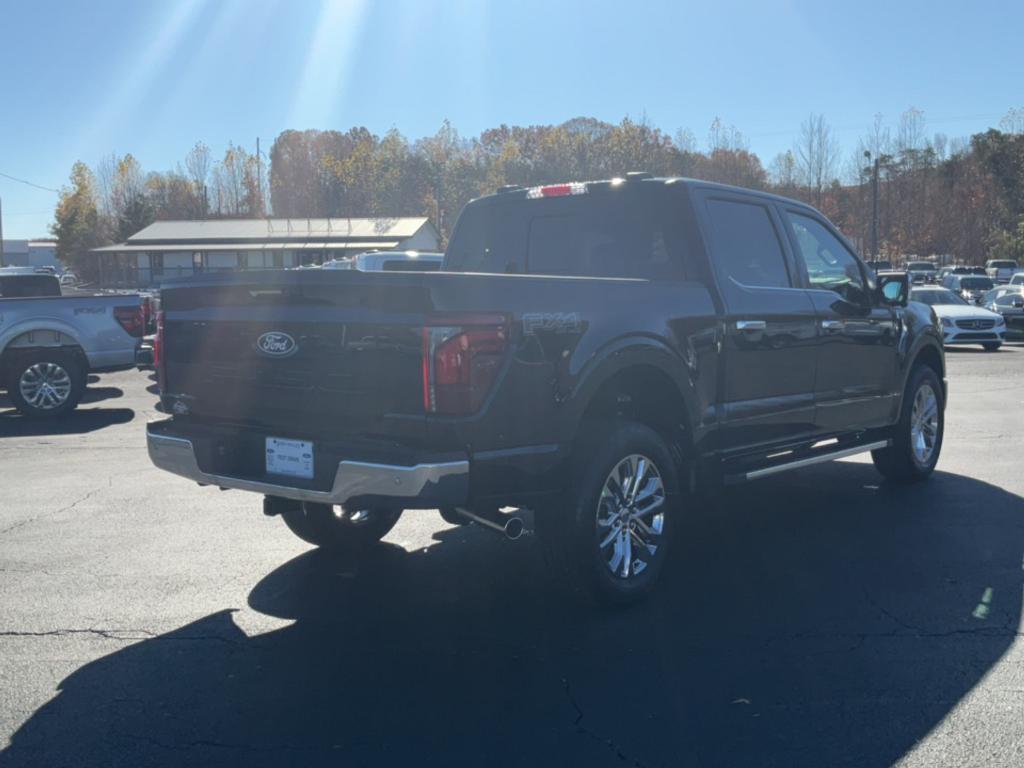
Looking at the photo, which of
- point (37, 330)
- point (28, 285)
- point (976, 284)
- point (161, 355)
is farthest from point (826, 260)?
point (976, 284)

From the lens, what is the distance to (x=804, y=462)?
6648 mm

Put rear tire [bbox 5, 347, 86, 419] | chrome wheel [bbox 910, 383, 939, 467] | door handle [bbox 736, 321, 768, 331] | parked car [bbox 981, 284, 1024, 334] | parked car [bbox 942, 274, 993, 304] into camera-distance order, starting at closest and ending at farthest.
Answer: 1. door handle [bbox 736, 321, 768, 331]
2. chrome wheel [bbox 910, 383, 939, 467]
3. rear tire [bbox 5, 347, 86, 419]
4. parked car [bbox 981, 284, 1024, 334]
5. parked car [bbox 942, 274, 993, 304]

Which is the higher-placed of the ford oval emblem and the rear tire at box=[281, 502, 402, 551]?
the ford oval emblem

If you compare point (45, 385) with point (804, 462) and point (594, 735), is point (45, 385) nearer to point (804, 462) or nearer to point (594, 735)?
point (804, 462)

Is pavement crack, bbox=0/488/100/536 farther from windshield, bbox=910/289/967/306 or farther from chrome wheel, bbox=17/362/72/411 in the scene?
windshield, bbox=910/289/967/306

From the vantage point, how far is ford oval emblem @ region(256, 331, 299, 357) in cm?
482

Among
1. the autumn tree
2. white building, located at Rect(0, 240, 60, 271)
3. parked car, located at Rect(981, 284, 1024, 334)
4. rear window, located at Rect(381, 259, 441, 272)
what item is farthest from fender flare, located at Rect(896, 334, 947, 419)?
white building, located at Rect(0, 240, 60, 271)

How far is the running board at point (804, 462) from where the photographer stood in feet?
20.1

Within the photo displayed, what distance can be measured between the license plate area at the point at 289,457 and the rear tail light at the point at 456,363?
635mm

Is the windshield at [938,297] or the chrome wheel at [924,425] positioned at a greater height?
the windshield at [938,297]

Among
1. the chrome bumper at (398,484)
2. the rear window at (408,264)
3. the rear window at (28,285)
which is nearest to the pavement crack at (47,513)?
the chrome bumper at (398,484)

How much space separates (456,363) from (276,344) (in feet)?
3.21

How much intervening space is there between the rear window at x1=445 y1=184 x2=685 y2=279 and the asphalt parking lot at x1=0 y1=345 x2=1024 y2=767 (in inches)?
69.2

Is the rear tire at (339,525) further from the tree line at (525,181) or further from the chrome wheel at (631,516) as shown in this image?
the tree line at (525,181)
